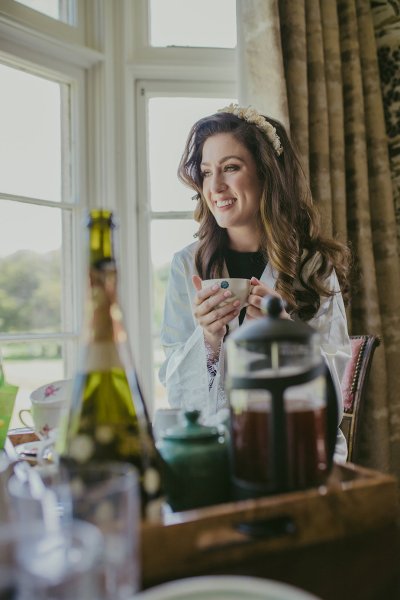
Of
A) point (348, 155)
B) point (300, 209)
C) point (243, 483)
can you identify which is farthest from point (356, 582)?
point (348, 155)

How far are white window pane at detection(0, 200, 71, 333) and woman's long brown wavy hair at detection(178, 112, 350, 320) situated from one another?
26.1 inches

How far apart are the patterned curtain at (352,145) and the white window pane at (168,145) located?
35cm

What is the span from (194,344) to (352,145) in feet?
3.96

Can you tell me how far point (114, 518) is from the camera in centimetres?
44

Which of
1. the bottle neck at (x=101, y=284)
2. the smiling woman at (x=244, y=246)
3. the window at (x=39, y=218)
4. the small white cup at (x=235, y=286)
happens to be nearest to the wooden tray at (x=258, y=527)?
the bottle neck at (x=101, y=284)

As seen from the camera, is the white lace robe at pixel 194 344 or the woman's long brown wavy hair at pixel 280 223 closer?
the white lace robe at pixel 194 344

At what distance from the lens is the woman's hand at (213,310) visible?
1.16m

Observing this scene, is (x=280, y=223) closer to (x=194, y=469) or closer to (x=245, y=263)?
(x=245, y=263)

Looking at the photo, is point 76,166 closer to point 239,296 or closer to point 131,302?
point 131,302

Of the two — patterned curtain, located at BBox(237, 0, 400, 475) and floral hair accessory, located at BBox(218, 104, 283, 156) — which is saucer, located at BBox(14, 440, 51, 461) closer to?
floral hair accessory, located at BBox(218, 104, 283, 156)

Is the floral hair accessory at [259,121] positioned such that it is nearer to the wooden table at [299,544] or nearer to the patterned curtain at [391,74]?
the patterned curtain at [391,74]

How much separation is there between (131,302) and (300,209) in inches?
31.9

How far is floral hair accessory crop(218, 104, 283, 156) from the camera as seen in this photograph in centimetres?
173

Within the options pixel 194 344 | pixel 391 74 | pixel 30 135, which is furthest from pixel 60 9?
pixel 194 344
